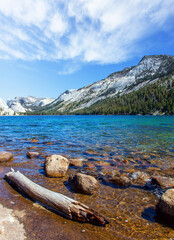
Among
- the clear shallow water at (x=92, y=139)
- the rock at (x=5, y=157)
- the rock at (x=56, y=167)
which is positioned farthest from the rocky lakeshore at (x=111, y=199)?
the clear shallow water at (x=92, y=139)

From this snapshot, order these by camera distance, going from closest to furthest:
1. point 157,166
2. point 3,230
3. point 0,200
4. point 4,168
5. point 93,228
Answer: point 3,230, point 93,228, point 0,200, point 4,168, point 157,166

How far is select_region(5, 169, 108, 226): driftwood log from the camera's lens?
4.52 m

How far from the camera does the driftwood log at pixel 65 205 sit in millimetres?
4516

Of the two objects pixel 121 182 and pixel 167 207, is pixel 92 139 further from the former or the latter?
pixel 167 207

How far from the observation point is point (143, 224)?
4.73 m

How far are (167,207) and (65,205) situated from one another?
3389 millimetres

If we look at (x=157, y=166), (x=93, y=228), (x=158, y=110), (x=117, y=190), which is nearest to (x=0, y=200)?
(x=93, y=228)

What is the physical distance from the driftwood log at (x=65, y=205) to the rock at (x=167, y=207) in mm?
1991

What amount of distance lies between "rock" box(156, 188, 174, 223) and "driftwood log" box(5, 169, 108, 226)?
1991mm

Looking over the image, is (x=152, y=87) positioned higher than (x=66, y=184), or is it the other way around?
(x=152, y=87)

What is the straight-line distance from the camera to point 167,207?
4852 millimetres

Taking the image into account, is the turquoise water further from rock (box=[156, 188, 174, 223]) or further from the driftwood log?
rock (box=[156, 188, 174, 223])

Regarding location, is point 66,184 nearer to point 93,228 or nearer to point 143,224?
point 93,228

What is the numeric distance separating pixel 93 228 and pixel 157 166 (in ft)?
24.8
